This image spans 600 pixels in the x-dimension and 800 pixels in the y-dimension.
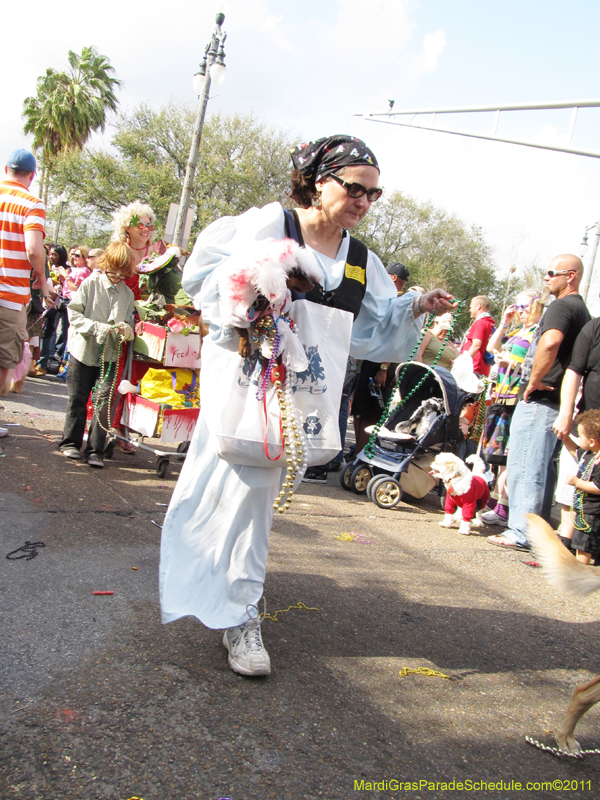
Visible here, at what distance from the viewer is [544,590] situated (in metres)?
4.38

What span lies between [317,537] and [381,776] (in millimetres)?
2550

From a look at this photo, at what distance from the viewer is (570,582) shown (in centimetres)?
235

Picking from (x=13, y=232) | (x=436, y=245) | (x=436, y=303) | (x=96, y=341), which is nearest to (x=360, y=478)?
(x=96, y=341)

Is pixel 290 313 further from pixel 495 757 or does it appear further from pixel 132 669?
pixel 495 757

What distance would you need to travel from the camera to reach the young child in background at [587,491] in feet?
15.1

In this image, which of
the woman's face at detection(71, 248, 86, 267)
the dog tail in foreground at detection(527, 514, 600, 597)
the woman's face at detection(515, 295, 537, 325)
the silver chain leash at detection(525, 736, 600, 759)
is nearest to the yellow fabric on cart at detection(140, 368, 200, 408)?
the woman's face at detection(515, 295, 537, 325)

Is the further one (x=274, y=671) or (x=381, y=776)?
(x=274, y=671)

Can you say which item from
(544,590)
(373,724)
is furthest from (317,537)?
(373,724)

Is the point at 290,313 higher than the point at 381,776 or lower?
higher

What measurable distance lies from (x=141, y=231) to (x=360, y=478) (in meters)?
3.20

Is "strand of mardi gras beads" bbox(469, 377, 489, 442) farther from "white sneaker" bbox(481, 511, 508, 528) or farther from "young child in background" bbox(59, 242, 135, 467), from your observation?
"young child in background" bbox(59, 242, 135, 467)

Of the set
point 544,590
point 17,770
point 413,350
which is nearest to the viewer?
point 17,770

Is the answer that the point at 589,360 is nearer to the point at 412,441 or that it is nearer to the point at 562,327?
the point at 562,327

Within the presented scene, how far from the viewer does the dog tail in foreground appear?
2.34 meters
